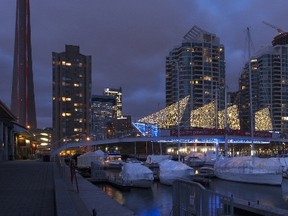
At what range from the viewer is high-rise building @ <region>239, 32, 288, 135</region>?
16338 cm

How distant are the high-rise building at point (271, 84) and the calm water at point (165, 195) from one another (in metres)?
109

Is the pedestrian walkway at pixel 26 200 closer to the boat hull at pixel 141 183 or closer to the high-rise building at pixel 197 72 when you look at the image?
the boat hull at pixel 141 183

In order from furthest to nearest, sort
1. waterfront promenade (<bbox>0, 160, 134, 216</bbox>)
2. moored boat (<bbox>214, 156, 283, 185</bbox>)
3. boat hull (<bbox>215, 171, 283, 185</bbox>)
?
moored boat (<bbox>214, 156, 283, 185</bbox>) < boat hull (<bbox>215, 171, 283, 185</bbox>) < waterfront promenade (<bbox>0, 160, 134, 216</bbox>)

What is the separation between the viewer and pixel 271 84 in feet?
559

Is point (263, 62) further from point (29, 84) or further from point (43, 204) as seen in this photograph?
point (43, 204)

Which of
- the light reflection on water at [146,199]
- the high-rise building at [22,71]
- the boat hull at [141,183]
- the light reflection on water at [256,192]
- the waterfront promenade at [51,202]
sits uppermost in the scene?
the high-rise building at [22,71]

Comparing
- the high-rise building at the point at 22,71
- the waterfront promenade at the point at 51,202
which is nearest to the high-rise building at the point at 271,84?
the high-rise building at the point at 22,71

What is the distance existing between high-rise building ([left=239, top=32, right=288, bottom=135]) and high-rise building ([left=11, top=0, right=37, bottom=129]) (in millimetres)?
82954

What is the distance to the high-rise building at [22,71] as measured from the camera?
93.4 meters

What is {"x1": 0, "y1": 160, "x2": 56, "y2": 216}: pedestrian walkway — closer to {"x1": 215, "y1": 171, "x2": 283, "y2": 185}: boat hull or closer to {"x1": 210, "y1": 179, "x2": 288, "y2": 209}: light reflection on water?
{"x1": 210, "y1": 179, "x2": 288, "y2": 209}: light reflection on water

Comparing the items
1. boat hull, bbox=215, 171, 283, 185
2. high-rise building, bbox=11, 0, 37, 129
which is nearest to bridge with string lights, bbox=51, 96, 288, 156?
high-rise building, bbox=11, 0, 37, 129

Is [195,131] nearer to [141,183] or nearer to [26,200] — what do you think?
[141,183]

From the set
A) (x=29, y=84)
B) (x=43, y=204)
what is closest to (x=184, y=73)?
(x=29, y=84)

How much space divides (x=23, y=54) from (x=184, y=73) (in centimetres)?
8319
